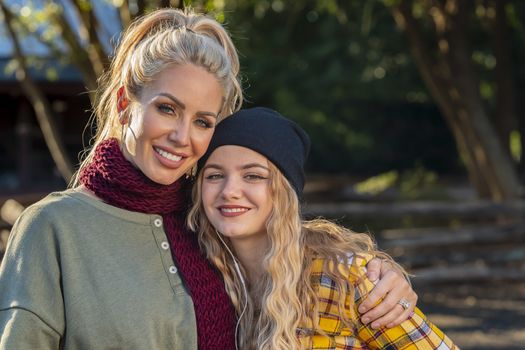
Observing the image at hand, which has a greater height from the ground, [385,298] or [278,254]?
[278,254]

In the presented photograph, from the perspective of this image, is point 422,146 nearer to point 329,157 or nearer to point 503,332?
point 329,157

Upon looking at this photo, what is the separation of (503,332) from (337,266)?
→ 543 centimetres

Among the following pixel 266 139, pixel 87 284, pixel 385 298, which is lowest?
pixel 385 298

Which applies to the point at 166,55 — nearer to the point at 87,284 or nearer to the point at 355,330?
the point at 87,284

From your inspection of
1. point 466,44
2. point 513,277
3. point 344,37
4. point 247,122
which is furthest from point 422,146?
point 247,122

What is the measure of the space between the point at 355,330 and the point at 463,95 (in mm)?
8874

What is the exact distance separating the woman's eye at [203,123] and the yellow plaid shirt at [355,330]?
58 cm

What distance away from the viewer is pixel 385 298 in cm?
279

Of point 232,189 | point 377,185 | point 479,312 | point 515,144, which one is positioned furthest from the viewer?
point 515,144

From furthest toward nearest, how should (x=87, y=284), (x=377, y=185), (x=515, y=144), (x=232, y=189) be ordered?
(x=515, y=144), (x=377, y=185), (x=232, y=189), (x=87, y=284)

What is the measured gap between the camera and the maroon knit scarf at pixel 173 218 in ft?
8.59

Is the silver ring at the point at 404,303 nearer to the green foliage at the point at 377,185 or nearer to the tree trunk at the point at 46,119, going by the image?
the tree trunk at the point at 46,119

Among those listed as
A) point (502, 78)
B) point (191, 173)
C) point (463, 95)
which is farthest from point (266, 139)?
point (502, 78)

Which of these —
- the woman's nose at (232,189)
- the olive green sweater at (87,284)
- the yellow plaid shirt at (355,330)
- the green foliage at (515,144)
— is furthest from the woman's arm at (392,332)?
the green foliage at (515,144)
